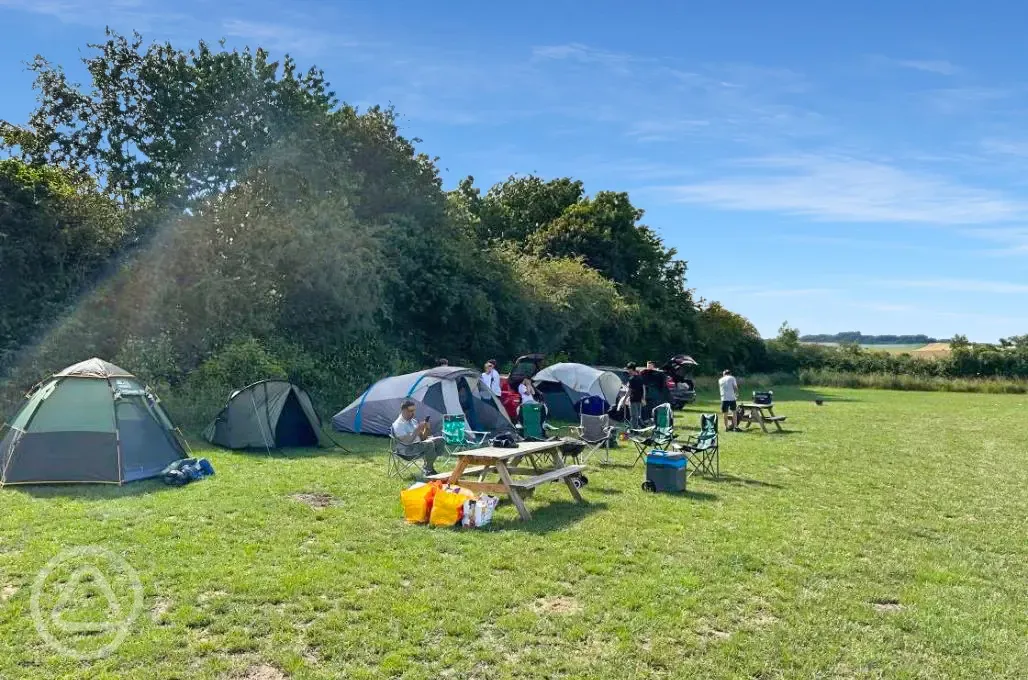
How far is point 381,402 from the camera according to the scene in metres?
14.3

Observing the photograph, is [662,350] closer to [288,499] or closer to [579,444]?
[579,444]

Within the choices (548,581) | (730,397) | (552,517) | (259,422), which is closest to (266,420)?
(259,422)

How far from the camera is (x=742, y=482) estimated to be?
10.3 m

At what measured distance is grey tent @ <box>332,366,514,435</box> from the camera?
13.4 meters

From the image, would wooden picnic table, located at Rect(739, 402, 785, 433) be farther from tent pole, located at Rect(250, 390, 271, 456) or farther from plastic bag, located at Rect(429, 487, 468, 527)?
plastic bag, located at Rect(429, 487, 468, 527)

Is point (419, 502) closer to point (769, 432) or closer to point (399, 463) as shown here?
point (399, 463)

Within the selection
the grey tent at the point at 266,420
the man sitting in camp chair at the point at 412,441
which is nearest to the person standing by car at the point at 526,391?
the grey tent at the point at 266,420

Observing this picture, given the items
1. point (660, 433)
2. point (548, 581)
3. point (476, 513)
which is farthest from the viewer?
point (660, 433)

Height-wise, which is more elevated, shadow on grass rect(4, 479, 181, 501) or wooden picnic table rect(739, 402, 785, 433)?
wooden picnic table rect(739, 402, 785, 433)

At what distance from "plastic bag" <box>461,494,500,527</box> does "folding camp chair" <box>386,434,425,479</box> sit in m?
2.71

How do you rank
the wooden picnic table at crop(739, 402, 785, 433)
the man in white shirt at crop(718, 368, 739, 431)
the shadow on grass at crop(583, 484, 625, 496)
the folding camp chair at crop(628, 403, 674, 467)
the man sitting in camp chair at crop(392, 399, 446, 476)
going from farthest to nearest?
the wooden picnic table at crop(739, 402, 785, 433) → the man in white shirt at crop(718, 368, 739, 431) → the folding camp chair at crop(628, 403, 674, 467) → the man sitting in camp chair at crop(392, 399, 446, 476) → the shadow on grass at crop(583, 484, 625, 496)

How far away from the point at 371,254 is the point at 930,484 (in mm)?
13788

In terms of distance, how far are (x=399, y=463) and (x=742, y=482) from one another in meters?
4.91

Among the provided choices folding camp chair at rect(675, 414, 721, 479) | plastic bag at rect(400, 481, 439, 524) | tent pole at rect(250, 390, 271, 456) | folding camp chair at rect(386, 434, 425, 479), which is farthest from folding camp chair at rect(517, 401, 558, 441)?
plastic bag at rect(400, 481, 439, 524)
